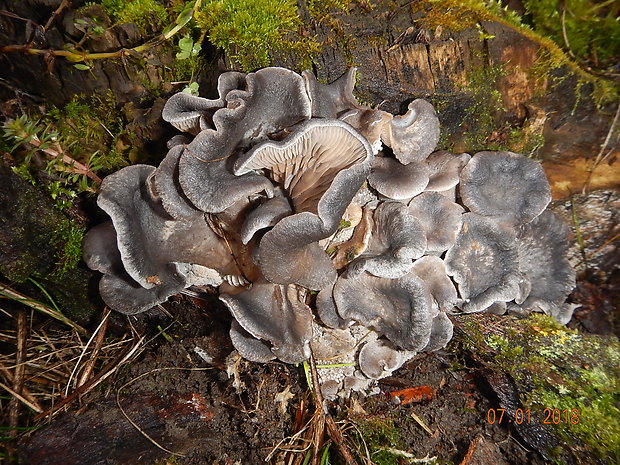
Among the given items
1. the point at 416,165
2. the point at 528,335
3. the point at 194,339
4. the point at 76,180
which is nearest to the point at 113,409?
the point at 194,339

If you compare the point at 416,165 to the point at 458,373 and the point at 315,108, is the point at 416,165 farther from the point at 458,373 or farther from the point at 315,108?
the point at 458,373

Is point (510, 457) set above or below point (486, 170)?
below

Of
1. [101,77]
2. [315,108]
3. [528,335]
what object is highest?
[101,77]

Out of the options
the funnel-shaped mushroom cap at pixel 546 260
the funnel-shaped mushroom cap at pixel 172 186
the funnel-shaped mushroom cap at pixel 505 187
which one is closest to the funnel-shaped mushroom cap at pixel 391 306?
the funnel-shaped mushroom cap at pixel 505 187

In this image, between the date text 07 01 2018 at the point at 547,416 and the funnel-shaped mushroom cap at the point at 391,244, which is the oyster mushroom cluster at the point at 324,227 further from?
the date text 07 01 2018 at the point at 547,416

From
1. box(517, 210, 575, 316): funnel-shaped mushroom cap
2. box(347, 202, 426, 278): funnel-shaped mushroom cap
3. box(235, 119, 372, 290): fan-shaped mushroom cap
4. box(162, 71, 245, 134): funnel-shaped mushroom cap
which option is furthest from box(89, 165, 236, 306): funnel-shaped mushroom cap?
box(517, 210, 575, 316): funnel-shaped mushroom cap

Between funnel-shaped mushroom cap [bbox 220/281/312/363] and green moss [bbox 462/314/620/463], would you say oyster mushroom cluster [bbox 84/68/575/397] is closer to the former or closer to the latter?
funnel-shaped mushroom cap [bbox 220/281/312/363]
